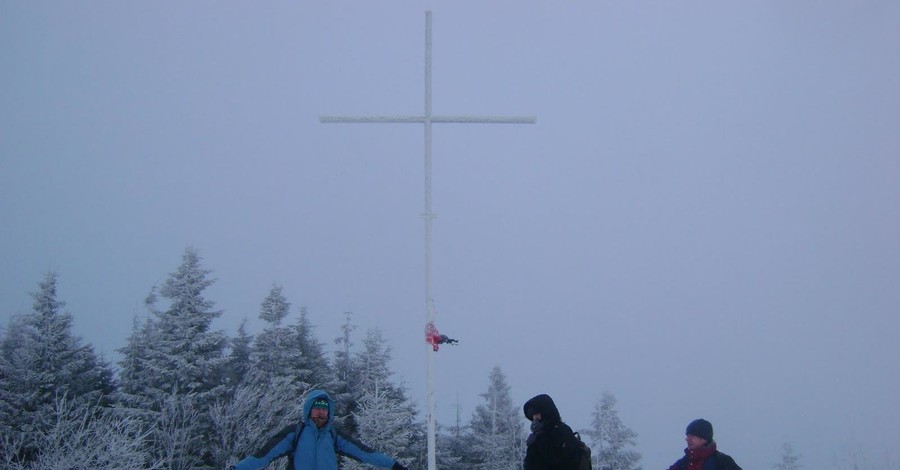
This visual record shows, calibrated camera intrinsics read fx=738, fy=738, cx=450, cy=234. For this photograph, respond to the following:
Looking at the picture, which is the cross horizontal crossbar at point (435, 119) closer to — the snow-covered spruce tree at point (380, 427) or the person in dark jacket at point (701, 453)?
the person in dark jacket at point (701, 453)

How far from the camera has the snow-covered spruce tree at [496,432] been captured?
4544 centimetres

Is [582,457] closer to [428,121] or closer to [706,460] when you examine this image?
[706,460]

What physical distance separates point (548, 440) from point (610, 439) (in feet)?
131

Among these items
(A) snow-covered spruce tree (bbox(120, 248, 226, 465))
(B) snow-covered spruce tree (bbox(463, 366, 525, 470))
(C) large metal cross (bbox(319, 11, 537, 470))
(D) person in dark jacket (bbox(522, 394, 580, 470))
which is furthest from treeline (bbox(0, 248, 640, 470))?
(D) person in dark jacket (bbox(522, 394, 580, 470))

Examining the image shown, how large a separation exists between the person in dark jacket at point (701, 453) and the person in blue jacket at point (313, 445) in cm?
337

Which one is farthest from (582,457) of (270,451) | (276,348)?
(276,348)

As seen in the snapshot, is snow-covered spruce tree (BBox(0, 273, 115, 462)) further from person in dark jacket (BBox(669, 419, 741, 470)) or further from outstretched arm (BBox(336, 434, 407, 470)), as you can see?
person in dark jacket (BBox(669, 419, 741, 470))

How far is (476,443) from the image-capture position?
2024 inches

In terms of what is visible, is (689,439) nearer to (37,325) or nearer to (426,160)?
(426,160)

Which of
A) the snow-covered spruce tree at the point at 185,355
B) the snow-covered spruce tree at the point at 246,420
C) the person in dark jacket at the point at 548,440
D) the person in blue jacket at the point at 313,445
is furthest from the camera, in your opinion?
the snow-covered spruce tree at the point at 185,355

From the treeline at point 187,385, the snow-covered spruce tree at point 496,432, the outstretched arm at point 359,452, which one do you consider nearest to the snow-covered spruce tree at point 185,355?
the treeline at point 187,385

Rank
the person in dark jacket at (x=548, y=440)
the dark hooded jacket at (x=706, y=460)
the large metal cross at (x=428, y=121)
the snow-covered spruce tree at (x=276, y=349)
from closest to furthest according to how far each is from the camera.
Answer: the dark hooded jacket at (x=706, y=460) → the person in dark jacket at (x=548, y=440) → the large metal cross at (x=428, y=121) → the snow-covered spruce tree at (x=276, y=349)

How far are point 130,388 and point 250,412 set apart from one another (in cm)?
816

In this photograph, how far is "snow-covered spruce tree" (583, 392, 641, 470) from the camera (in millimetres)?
44750
